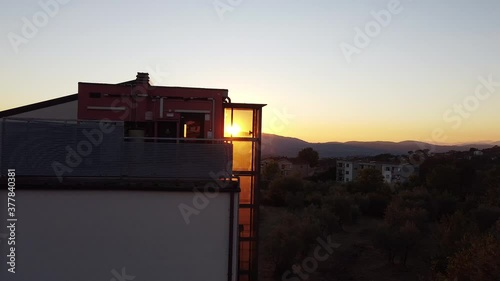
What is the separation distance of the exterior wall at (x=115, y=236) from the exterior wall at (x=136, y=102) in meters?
4.53

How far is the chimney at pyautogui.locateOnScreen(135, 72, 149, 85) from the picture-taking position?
11.9m

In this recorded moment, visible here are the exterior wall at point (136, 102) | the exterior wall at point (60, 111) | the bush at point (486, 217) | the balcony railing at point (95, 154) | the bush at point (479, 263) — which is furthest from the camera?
the bush at point (486, 217)

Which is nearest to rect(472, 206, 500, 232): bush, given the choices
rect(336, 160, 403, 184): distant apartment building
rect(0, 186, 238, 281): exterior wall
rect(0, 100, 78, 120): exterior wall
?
rect(0, 186, 238, 281): exterior wall

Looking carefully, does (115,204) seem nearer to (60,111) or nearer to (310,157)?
(60,111)

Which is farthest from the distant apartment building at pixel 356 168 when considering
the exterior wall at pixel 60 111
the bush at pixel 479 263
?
the exterior wall at pixel 60 111

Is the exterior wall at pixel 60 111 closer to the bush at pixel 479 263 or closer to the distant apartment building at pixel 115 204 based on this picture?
the distant apartment building at pixel 115 204

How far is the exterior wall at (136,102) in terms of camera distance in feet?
38.8

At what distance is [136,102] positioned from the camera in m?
11.9

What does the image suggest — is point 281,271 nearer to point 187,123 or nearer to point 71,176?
point 187,123

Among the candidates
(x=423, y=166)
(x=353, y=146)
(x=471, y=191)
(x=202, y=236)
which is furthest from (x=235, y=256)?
(x=353, y=146)

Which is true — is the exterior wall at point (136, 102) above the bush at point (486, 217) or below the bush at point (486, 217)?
above

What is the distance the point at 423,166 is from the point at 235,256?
50062mm

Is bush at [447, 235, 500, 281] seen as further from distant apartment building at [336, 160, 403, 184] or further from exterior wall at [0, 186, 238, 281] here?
distant apartment building at [336, 160, 403, 184]

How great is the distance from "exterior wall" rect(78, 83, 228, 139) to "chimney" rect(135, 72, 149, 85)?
18 centimetres
